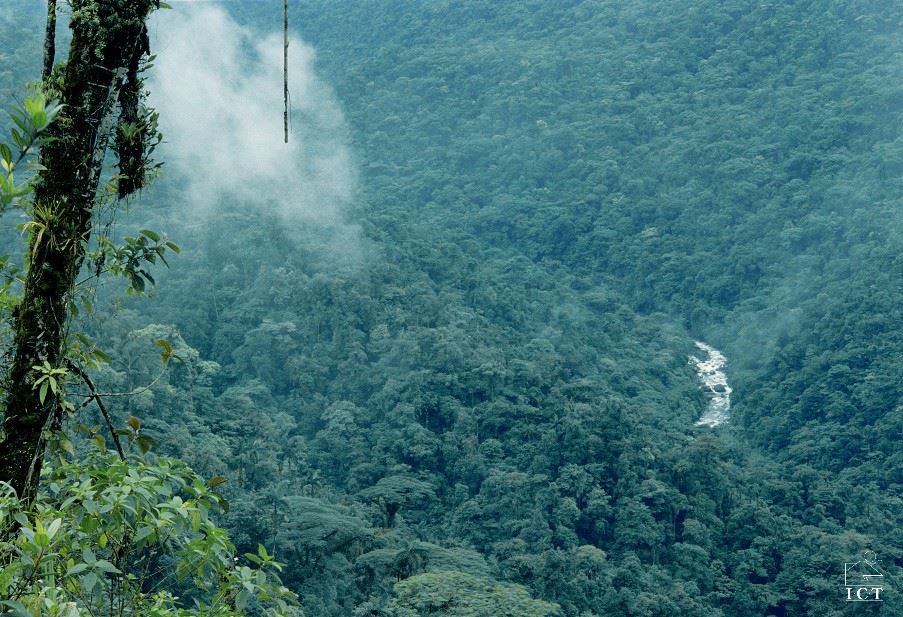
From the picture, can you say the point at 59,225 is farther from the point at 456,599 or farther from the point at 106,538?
the point at 456,599

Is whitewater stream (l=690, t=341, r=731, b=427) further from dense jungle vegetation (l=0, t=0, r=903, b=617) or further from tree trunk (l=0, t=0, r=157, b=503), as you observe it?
tree trunk (l=0, t=0, r=157, b=503)

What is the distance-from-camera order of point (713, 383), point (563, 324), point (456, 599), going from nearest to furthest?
point (456, 599), point (563, 324), point (713, 383)

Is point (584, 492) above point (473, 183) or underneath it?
underneath

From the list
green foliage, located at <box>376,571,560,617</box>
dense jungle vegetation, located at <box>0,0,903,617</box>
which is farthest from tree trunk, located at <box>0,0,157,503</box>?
green foliage, located at <box>376,571,560,617</box>

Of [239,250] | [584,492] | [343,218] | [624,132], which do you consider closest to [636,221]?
[624,132]

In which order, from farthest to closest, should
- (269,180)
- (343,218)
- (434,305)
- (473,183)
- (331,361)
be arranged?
(473,183), (269,180), (343,218), (434,305), (331,361)

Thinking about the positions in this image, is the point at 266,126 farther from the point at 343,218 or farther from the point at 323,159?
the point at 343,218

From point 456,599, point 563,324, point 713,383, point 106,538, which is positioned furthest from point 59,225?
point 713,383
